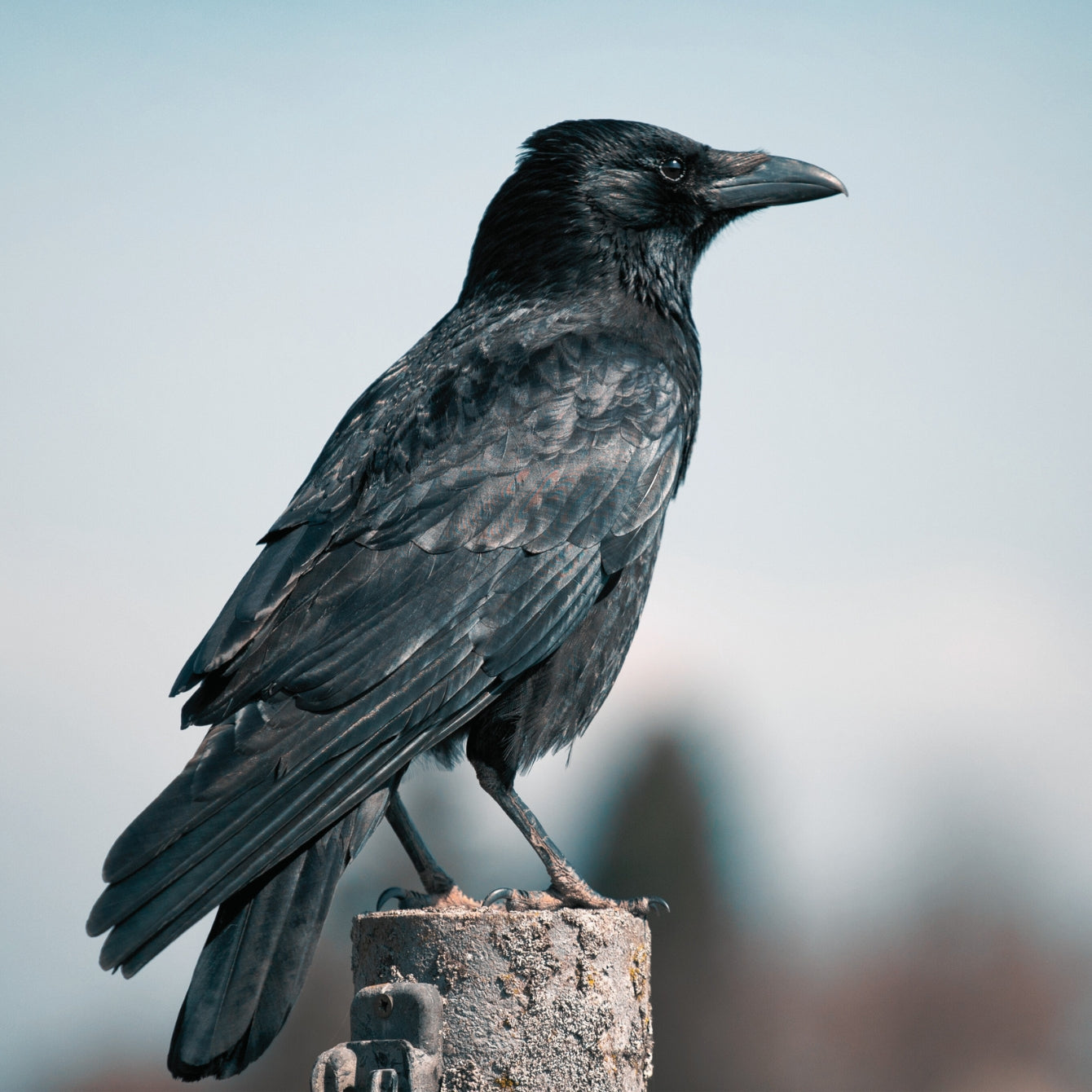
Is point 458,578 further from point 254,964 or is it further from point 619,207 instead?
point 619,207

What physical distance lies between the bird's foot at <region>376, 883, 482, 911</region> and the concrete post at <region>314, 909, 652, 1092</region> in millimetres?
754

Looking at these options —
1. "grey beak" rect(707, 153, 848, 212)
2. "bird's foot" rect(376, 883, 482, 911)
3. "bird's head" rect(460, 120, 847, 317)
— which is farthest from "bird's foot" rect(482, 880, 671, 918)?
"grey beak" rect(707, 153, 848, 212)

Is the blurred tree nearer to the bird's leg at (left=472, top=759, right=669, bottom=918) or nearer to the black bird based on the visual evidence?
the black bird

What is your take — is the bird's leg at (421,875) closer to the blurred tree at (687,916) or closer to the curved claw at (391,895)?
the curved claw at (391,895)

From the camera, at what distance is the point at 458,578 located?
4586 mm

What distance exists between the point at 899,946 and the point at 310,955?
4564cm

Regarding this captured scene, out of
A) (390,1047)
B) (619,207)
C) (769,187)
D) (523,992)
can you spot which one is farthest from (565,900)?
(769,187)

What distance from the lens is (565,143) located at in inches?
238

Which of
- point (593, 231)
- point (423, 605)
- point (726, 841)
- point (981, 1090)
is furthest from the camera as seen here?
point (726, 841)

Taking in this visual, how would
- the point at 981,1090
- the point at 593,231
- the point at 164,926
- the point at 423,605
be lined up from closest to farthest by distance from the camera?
1. the point at 164,926
2. the point at 423,605
3. the point at 593,231
4. the point at 981,1090

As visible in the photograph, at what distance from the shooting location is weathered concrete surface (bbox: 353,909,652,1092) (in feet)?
12.1

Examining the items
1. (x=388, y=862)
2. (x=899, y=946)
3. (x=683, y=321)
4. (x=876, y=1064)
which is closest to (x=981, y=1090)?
(x=876, y=1064)

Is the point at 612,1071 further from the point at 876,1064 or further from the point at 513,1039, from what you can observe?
the point at 876,1064

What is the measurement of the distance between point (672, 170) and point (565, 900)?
3265 millimetres
